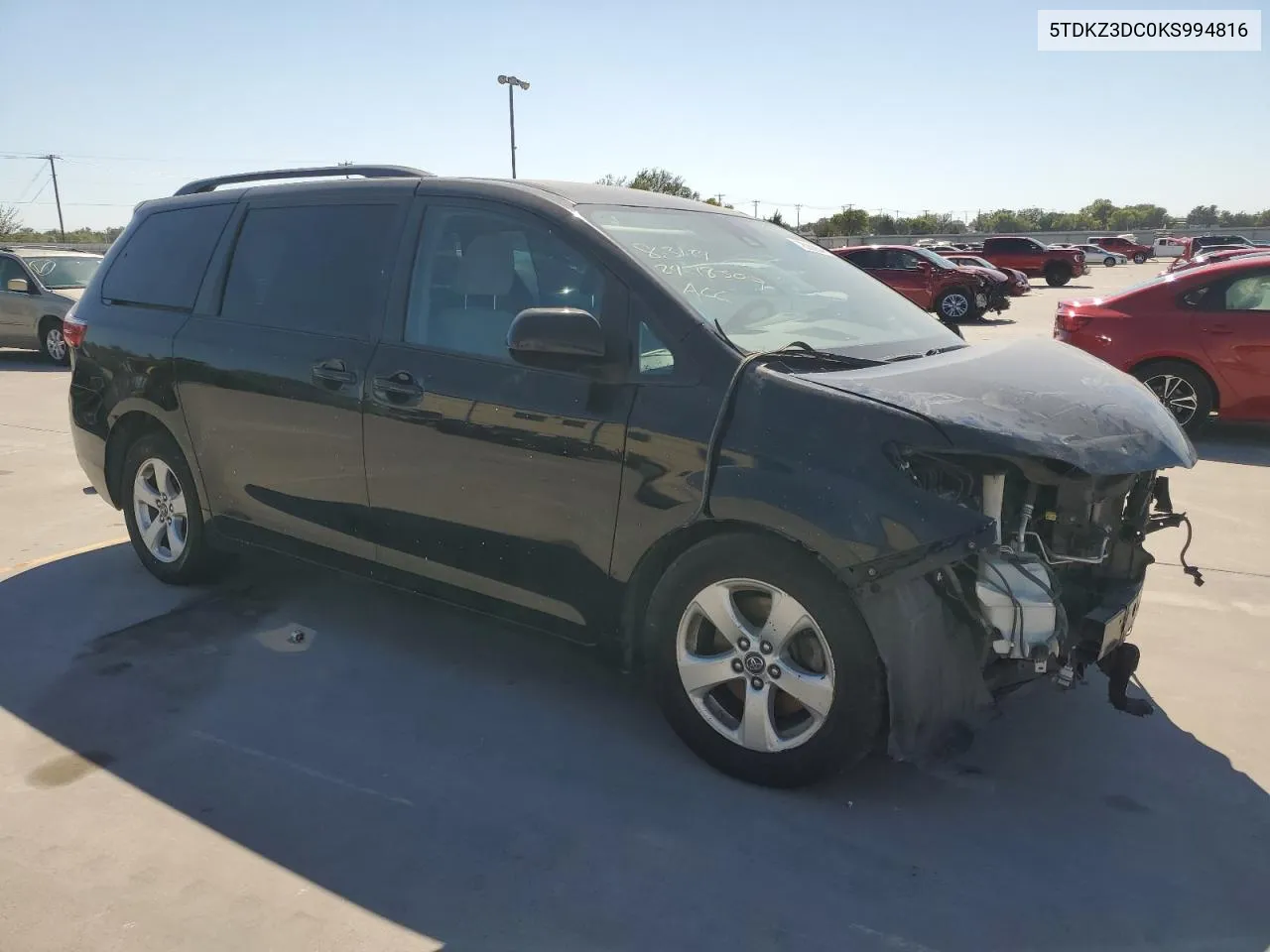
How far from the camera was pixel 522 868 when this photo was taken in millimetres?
2777

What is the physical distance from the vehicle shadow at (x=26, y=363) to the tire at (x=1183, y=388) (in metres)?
13.7

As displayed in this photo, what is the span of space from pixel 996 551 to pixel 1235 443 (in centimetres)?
717

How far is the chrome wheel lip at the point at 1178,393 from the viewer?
27.9ft

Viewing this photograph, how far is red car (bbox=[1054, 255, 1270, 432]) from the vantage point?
8.26 metres

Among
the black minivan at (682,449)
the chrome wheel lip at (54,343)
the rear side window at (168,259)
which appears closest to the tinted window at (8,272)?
the chrome wheel lip at (54,343)

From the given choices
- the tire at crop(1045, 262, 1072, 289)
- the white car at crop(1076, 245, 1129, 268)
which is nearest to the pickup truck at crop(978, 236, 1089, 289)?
the tire at crop(1045, 262, 1072, 289)

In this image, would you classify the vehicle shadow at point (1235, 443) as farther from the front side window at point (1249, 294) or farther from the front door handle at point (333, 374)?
the front door handle at point (333, 374)

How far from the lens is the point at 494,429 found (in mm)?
3504

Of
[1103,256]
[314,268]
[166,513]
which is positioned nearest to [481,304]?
[314,268]

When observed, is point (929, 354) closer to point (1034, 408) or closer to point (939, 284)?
point (1034, 408)

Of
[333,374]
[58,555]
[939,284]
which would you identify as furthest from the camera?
[939,284]

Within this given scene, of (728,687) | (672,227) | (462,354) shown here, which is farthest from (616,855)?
(672,227)

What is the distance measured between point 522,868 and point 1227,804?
7.18 feet

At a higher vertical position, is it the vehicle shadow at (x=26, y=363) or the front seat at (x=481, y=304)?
the front seat at (x=481, y=304)
